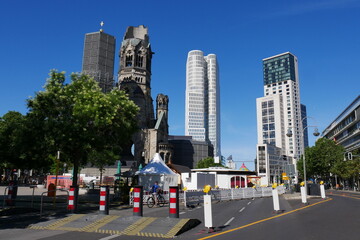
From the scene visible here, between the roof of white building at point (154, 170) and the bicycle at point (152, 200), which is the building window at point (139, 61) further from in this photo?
the bicycle at point (152, 200)

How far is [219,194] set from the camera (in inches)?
1035

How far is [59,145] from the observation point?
2186 cm

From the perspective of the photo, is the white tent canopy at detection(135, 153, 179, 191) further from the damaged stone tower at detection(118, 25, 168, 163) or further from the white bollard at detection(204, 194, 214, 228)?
the damaged stone tower at detection(118, 25, 168, 163)

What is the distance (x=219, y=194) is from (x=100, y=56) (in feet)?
277

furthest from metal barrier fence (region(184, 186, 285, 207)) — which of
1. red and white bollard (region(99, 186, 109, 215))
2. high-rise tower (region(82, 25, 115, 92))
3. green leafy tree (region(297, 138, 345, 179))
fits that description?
high-rise tower (region(82, 25, 115, 92))

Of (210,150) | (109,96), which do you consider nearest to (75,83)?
(109,96)

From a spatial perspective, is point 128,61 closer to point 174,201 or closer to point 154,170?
point 154,170

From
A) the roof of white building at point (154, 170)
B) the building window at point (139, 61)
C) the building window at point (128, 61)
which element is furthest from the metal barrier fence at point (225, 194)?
the building window at point (128, 61)

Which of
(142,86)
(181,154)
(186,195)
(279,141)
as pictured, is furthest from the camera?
(279,141)

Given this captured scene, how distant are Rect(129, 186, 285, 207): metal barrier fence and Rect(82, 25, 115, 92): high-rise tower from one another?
74.4 meters

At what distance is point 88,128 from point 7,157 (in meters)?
18.2

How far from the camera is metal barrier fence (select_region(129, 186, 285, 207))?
21.5 m

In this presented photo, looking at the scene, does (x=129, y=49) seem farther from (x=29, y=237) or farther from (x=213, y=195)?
(x=29, y=237)

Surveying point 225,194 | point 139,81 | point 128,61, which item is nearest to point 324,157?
point 225,194
